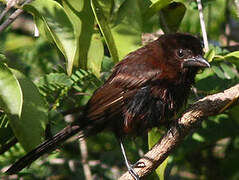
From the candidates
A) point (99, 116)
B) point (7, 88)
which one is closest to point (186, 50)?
point (99, 116)

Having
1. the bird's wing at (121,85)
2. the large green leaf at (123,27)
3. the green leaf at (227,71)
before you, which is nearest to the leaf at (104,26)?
the large green leaf at (123,27)

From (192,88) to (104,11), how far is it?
123 centimetres

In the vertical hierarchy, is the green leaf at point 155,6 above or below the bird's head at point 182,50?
above

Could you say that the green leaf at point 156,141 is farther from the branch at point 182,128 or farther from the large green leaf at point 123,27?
the large green leaf at point 123,27

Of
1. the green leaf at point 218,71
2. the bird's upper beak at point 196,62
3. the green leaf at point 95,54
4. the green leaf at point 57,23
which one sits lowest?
the green leaf at point 218,71

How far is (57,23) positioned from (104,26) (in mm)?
450

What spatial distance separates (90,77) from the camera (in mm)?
4141

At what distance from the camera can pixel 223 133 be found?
4875mm

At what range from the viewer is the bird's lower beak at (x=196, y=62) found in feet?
12.4

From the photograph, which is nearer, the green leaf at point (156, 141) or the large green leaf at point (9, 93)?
the large green leaf at point (9, 93)

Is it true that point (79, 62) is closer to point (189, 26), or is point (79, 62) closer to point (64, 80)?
point (64, 80)

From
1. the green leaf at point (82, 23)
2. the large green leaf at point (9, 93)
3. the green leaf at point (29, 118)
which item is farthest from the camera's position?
the green leaf at point (82, 23)

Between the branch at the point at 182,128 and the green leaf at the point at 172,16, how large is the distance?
2.76 feet

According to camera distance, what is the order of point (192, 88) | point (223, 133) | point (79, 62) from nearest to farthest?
point (79, 62), point (192, 88), point (223, 133)
